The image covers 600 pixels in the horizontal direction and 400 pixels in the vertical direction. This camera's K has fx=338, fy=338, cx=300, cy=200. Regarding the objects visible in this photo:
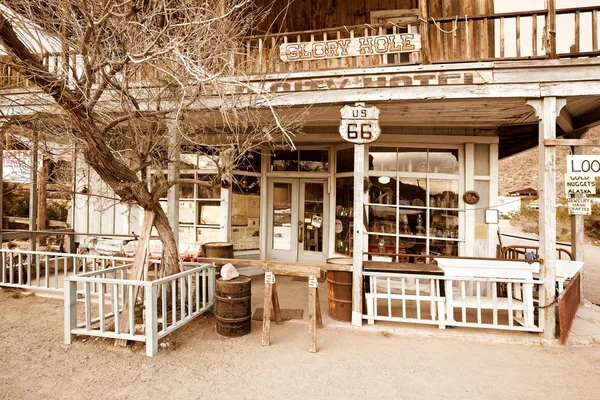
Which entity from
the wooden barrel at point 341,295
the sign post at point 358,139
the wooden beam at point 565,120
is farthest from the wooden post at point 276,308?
the wooden beam at point 565,120

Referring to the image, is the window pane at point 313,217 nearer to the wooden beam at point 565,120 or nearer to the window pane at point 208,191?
the window pane at point 208,191

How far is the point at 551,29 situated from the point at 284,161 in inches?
209

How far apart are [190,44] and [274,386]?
14.4ft

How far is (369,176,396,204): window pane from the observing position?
6.76m

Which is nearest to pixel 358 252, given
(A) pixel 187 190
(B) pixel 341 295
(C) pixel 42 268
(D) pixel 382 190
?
(B) pixel 341 295

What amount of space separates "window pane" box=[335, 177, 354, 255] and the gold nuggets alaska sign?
9.28 ft

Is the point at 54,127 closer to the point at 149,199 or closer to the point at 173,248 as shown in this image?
the point at 149,199

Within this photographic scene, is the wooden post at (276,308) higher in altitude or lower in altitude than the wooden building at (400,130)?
lower

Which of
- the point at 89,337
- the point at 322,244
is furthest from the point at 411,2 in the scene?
the point at 89,337

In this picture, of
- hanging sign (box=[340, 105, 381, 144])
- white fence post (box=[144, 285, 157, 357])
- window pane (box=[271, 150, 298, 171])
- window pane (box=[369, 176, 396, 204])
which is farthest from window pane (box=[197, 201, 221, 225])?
hanging sign (box=[340, 105, 381, 144])

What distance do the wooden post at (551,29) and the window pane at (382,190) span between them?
314 cm

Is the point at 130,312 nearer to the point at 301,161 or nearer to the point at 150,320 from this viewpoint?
the point at 150,320

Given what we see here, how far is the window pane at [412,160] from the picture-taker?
671 cm

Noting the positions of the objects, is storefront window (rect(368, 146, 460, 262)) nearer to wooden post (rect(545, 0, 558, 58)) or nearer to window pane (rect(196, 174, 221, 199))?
wooden post (rect(545, 0, 558, 58))
